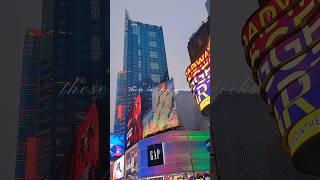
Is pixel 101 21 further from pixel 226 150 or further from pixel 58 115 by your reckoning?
pixel 226 150

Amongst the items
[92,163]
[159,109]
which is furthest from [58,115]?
[92,163]

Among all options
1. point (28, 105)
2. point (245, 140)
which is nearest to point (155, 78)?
point (245, 140)

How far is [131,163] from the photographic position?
184 feet

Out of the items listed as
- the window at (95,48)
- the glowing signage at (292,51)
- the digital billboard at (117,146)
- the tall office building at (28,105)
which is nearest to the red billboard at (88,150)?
the glowing signage at (292,51)

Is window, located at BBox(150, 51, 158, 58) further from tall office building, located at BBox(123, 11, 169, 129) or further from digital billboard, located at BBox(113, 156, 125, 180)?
digital billboard, located at BBox(113, 156, 125, 180)

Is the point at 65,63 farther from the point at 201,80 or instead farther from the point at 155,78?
the point at 201,80

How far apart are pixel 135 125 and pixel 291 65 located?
3065cm

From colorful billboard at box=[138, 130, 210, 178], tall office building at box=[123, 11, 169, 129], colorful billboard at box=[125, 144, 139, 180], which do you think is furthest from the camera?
colorful billboard at box=[125, 144, 139, 180]

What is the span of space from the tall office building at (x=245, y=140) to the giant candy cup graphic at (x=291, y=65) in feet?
134

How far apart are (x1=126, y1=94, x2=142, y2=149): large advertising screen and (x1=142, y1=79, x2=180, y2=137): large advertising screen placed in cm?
62

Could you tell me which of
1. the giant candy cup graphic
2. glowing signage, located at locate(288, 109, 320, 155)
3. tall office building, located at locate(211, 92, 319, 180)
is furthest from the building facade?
glowing signage, located at locate(288, 109, 320, 155)

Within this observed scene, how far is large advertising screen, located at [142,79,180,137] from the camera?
1648 inches

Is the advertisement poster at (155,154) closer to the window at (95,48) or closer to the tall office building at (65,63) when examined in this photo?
the window at (95,48)

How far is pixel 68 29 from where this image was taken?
269 ft
